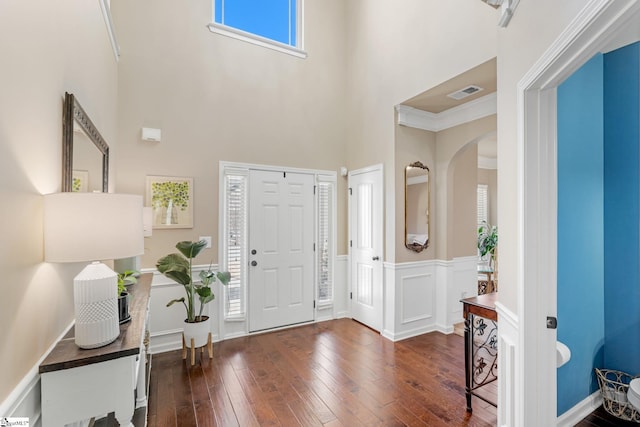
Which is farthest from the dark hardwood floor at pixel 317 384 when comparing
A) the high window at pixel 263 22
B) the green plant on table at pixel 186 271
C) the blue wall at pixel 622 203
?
the high window at pixel 263 22

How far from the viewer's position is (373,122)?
160 inches

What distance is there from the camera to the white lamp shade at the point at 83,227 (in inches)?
45.6

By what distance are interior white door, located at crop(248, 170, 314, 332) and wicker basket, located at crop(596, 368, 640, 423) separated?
298 cm

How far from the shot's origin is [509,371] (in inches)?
66.7

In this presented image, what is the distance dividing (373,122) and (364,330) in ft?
8.96

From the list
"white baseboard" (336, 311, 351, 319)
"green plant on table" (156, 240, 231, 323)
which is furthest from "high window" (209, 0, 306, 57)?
"white baseboard" (336, 311, 351, 319)

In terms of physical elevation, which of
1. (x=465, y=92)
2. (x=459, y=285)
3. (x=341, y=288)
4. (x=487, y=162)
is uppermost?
(x=465, y=92)

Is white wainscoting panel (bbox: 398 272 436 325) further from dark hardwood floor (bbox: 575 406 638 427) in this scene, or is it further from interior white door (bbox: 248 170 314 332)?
dark hardwood floor (bbox: 575 406 638 427)

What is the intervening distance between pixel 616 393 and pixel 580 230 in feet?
3.96

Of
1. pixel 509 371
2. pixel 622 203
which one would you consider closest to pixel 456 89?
pixel 622 203

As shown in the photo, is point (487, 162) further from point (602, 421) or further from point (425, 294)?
point (602, 421)

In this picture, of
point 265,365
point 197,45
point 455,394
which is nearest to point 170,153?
point 197,45

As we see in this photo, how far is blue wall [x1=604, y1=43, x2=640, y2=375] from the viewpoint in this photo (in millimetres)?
2143

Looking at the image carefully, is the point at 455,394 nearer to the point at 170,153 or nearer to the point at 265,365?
the point at 265,365
